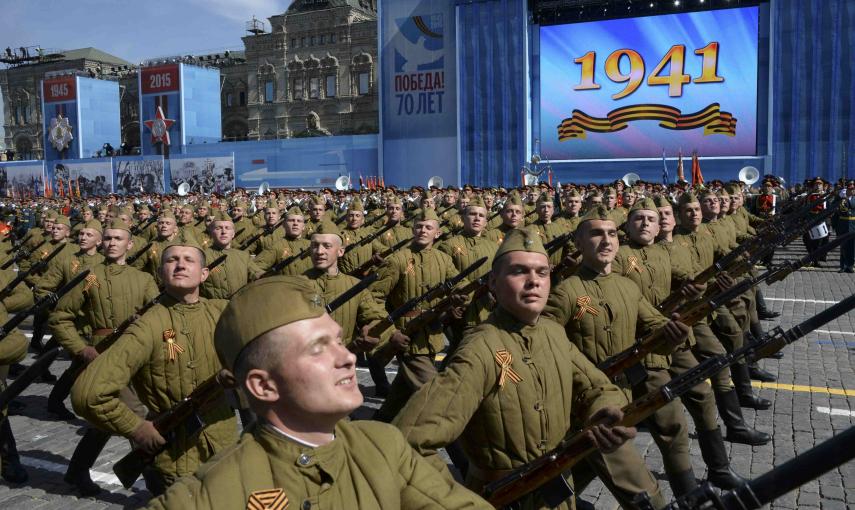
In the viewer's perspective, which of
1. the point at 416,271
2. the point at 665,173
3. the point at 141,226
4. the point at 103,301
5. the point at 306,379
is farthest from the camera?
the point at 665,173

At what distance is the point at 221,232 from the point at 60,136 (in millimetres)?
48630

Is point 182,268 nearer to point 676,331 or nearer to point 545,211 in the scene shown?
point 676,331

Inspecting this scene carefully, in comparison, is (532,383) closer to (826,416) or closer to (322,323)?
(322,323)

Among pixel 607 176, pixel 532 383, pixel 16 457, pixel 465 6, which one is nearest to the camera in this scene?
Result: pixel 532 383

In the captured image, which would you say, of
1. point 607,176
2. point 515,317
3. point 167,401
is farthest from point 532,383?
point 607,176

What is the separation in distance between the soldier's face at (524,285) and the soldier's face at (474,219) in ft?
19.3

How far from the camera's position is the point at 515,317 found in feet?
11.8

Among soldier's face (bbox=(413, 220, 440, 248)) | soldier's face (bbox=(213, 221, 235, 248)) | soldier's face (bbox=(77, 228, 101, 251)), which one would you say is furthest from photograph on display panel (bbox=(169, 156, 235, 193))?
soldier's face (bbox=(413, 220, 440, 248))

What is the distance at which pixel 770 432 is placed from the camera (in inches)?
270

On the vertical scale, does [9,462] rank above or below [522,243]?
below

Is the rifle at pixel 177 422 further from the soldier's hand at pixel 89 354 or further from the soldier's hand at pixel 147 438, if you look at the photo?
the soldier's hand at pixel 89 354

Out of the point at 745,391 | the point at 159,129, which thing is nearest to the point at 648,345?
the point at 745,391

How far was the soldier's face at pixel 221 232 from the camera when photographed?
1008 cm

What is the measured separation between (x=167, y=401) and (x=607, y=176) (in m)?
30.2
